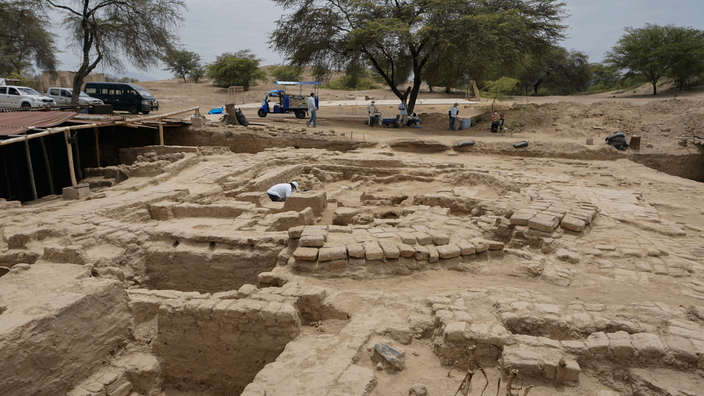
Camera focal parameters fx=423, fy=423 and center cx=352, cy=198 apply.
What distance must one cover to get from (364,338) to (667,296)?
313cm

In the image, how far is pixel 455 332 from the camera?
341cm

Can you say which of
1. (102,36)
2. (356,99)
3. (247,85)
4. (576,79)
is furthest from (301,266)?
(576,79)

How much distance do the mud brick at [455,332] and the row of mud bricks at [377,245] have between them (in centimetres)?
145

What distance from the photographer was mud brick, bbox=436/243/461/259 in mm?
4992

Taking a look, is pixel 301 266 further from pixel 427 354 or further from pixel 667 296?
pixel 667 296

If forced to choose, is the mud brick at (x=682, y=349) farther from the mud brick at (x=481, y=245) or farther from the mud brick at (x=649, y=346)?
the mud brick at (x=481, y=245)

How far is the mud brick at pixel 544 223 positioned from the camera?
18.4 feet

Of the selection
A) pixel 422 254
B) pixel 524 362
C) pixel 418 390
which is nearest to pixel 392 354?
pixel 418 390

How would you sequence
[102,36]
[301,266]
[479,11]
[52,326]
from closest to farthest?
1. [52,326]
2. [301,266]
3. [479,11]
4. [102,36]

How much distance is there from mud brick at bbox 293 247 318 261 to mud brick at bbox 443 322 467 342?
1800 mm

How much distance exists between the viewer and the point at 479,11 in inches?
705

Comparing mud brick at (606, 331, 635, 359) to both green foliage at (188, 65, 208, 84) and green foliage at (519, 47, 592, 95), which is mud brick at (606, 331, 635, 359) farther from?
green foliage at (188, 65, 208, 84)

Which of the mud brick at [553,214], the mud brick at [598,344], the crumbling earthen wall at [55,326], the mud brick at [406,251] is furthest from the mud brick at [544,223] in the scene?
the crumbling earthen wall at [55,326]

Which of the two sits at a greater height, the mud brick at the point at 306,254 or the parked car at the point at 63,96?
the parked car at the point at 63,96
